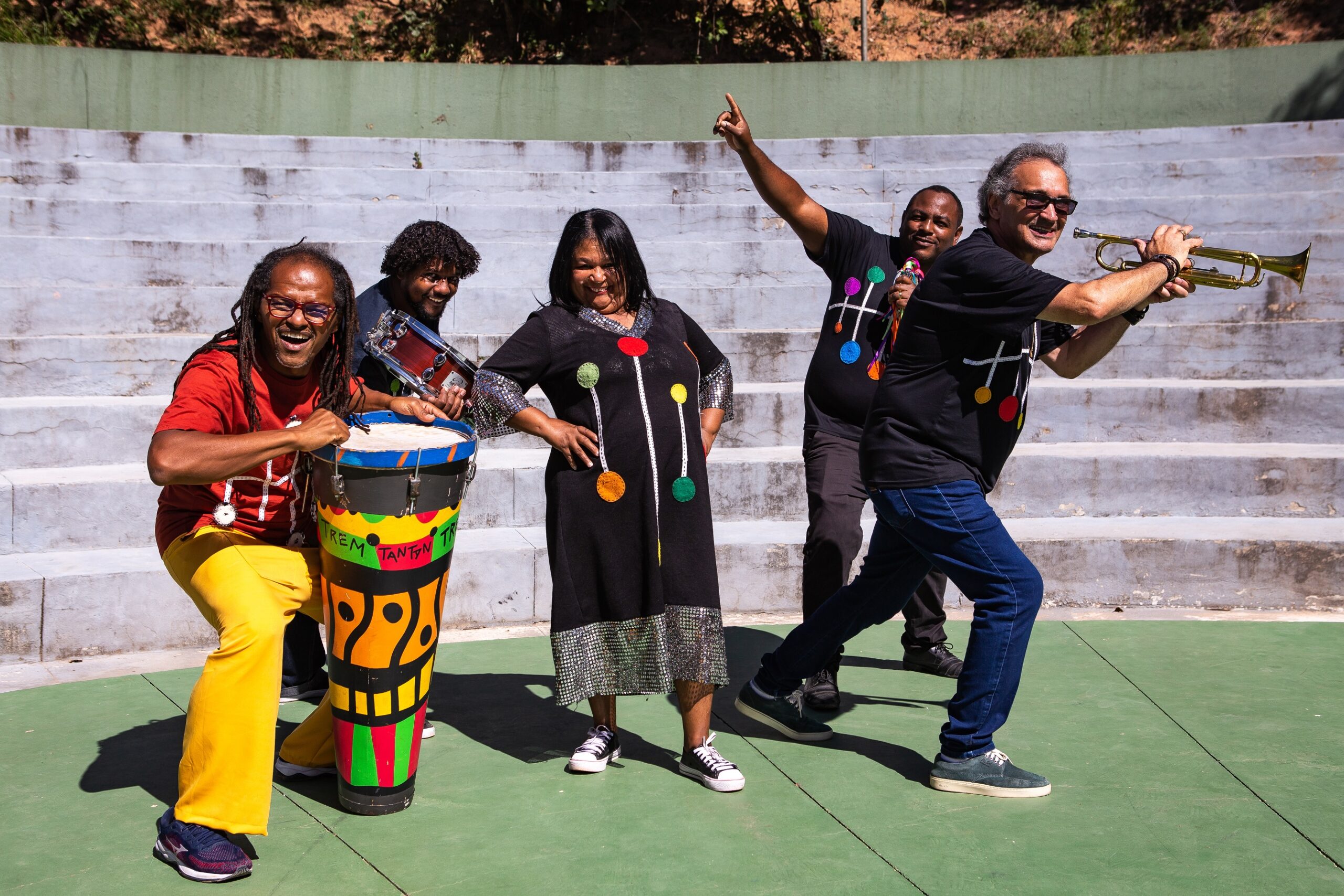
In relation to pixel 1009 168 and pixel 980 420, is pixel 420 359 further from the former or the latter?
pixel 1009 168

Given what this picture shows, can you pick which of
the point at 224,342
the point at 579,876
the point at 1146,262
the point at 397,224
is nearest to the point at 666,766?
the point at 579,876

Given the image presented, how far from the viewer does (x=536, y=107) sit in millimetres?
10180

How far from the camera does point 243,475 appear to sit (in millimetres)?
3188

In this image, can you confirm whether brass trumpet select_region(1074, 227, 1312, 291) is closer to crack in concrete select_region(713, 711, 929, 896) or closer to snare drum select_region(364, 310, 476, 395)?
crack in concrete select_region(713, 711, 929, 896)

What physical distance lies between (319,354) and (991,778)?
2.30 m

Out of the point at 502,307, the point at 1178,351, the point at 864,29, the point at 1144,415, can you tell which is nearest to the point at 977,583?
the point at 1144,415

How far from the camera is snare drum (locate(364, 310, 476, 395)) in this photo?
12.6 feet

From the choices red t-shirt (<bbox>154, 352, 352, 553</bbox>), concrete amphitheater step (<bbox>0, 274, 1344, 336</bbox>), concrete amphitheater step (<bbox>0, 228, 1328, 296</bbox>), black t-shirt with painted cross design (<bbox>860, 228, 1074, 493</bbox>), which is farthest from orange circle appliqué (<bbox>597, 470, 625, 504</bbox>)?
concrete amphitheater step (<bbox>0, 228, 1328, 296</bbox>)

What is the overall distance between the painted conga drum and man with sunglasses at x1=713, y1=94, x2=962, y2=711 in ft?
4.67

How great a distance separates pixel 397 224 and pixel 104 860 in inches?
222

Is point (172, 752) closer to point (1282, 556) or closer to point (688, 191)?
point (1282, 556)

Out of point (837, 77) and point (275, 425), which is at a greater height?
point (837, 77)

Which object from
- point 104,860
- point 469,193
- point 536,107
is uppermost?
point 536,107

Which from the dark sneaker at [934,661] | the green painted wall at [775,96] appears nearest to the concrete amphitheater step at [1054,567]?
the dark sneaker at [934,661]
